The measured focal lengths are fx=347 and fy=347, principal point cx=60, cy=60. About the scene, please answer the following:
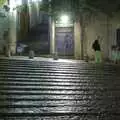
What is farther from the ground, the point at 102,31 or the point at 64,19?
the point at 64,19

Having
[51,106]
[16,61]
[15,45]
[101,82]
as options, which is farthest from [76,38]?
[51,106]

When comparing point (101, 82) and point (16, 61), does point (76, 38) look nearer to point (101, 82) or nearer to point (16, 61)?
point (16, 61)

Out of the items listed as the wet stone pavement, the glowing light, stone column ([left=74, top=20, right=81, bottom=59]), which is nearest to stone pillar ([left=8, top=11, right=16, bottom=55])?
the glowing light

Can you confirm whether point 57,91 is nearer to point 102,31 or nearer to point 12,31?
point 102,31

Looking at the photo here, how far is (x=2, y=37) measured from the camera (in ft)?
89.4

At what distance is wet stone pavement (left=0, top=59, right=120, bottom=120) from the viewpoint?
966 centimetres

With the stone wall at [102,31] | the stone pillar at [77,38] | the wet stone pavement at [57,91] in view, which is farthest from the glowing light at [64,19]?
the wet stone pavement at [57,91]

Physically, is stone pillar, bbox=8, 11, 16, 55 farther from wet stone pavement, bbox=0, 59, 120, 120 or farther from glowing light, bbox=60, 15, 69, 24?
wet stone pavement, bbox=0, 59, 120, 120

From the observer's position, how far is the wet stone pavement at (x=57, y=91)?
9663 mm

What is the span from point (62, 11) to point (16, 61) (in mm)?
10537

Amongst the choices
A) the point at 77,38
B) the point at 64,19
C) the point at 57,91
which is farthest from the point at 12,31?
the point at 57,91

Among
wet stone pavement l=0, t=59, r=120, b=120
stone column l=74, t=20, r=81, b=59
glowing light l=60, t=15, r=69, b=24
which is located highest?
glowing light l=60, t=15, r=69, b=24

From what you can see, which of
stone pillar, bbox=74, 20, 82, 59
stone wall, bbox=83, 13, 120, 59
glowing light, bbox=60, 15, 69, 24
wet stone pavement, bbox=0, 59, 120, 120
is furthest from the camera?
glowing light, bbox=60, 15, 69, 24

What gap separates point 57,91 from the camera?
12461 millimetres
